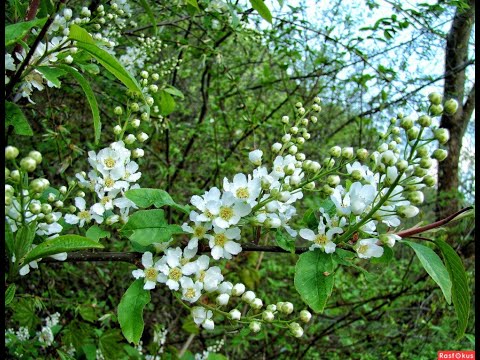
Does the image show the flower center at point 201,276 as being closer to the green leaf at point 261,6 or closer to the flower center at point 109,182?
the flower center at point 109,182

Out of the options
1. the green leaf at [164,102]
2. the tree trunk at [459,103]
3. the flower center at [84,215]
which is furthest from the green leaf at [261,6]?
the tree trunk at [459,103]

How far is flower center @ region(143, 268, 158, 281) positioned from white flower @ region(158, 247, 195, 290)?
28mm

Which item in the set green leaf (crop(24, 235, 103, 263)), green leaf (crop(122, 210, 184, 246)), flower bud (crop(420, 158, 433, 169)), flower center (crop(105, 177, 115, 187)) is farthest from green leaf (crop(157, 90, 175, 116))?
flower bud (crop(420, 158, 433, 169))

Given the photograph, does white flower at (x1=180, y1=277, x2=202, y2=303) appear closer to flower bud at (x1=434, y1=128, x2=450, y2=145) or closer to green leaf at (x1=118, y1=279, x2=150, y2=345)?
green leaf at (x1=118, y1=279, x2=150, y2=345)

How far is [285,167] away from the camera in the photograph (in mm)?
1386

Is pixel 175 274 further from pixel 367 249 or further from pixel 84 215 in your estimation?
pixel 367 249

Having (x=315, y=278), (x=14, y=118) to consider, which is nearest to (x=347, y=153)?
(x=315, y=278)

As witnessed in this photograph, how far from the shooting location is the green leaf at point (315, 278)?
1.24 meters

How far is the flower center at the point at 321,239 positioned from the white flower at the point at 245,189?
20cm

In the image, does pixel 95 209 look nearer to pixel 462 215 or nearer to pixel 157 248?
pixel 157 248

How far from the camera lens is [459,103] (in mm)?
4941

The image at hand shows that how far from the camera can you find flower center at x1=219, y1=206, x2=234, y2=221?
1.31 metres

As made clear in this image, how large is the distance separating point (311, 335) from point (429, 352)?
111cm

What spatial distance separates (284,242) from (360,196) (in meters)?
0.24
